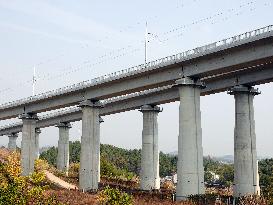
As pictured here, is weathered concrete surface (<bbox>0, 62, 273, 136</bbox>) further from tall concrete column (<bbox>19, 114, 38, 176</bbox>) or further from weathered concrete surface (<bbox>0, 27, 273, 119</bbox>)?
tall concrete column (<bbox>19, 114, 38, 176</bbox>)

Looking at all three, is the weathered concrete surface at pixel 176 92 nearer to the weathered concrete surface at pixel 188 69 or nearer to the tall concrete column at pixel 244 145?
the tall concrete column at pixel 244 145

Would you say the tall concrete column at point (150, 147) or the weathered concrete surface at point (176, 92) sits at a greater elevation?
the weathered concrete surface at point (176, 92)

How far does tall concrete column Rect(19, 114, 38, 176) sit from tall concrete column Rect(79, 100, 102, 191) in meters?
21.8

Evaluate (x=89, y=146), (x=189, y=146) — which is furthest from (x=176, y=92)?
(x=189, y=146)

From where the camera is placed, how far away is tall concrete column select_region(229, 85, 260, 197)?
5225 cm

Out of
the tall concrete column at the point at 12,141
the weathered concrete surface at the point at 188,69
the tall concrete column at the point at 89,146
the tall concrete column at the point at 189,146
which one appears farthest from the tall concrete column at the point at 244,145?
the tall concrete column at the point at 12,141

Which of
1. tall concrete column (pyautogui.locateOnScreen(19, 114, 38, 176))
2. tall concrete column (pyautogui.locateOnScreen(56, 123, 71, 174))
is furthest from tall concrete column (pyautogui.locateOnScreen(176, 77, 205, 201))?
tall concrete column (pyautogui.locateOnScreen(56, 123, 71, 174))

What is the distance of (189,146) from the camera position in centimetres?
4831

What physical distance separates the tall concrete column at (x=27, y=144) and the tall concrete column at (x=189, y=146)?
44.3 meters

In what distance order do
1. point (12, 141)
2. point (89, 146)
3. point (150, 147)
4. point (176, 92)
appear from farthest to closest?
point (12, 141), point (150, 147), point (89, 146), point (176, 92)

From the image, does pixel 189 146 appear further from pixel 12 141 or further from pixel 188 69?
pixel 12 141

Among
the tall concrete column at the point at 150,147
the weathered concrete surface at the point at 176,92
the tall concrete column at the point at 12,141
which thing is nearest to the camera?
the weathered concrete surface at the point at 176,92

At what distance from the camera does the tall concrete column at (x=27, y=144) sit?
84125mm

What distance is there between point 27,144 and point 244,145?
4800 cm
